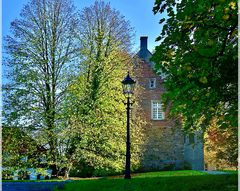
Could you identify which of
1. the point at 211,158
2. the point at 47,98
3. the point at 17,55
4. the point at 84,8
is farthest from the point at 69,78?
the point at 211,158

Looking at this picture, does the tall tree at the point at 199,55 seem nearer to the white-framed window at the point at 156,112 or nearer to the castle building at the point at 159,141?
the castle building at the point at 159,141

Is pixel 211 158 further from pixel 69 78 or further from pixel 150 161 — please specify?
pixel 69 78

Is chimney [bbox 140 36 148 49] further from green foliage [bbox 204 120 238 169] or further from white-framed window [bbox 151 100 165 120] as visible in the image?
green foliage [bbox 204 120 238 169]

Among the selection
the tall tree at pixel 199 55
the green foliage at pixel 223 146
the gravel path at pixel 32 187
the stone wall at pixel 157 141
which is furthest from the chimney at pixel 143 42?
the tall tree at pixel 199 55

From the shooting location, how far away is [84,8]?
25.1 metres

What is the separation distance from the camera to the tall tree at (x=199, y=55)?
618cm

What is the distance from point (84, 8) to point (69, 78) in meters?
6.38

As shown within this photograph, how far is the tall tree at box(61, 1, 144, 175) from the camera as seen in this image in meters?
20.4

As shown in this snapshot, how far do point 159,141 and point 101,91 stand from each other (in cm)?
1094

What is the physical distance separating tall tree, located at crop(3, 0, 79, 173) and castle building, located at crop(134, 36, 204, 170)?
997cm

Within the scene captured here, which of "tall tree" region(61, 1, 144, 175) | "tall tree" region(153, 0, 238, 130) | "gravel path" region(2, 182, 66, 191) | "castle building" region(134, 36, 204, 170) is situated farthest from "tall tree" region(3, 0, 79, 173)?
"tall tree" region(153, 0, 238, 130)

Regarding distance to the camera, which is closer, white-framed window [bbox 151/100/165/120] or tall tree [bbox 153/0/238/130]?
tall tree [bbox 153/0/238/130]

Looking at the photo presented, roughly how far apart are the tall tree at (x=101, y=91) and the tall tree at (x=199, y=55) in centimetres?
1304

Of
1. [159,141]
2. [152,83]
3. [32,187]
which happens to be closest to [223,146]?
[159,141]
